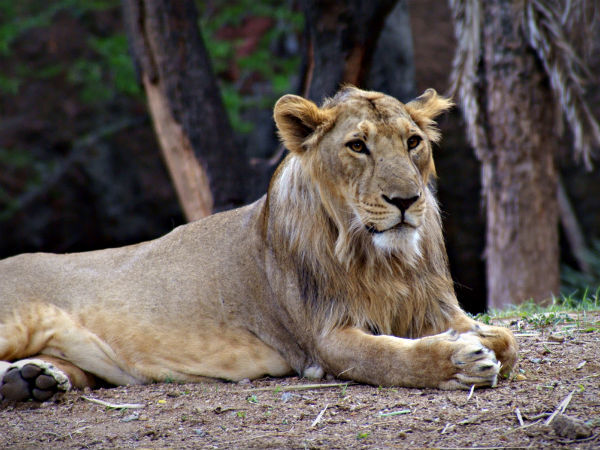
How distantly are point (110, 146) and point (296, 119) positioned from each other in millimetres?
8444

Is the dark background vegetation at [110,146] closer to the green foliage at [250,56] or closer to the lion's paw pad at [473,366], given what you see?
Result: the green foliage at [250,56]

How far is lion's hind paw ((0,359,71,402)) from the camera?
155 inches

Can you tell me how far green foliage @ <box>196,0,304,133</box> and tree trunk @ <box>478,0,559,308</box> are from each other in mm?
3509

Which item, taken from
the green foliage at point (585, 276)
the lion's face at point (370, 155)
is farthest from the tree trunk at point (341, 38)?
the green foliage at point (585, 276)

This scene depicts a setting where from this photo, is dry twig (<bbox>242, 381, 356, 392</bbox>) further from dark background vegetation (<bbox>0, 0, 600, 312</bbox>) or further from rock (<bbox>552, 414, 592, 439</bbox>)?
dark background vegetation (<bbox>0, 0, 600, 312</bbox>)

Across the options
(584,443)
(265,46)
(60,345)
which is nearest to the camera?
(584,443)

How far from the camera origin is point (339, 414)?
330 centimetres

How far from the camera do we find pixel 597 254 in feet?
38.8

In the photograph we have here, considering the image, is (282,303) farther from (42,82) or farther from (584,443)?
(42,82)

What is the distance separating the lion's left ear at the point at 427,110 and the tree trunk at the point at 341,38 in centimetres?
229

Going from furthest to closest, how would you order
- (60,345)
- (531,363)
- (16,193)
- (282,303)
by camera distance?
(16,193) < (60,345) < (282,303) < (531,363)

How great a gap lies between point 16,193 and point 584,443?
416 inches

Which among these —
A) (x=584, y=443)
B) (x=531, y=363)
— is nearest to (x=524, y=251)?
(x=531, y=363)

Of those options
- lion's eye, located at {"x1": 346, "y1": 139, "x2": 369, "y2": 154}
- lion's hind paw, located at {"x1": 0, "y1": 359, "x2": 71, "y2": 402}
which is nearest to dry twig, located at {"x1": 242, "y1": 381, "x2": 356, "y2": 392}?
lion's hind paw, located at {"x1": 0, "y1": 359, "x2": 71, "y2": 402}
